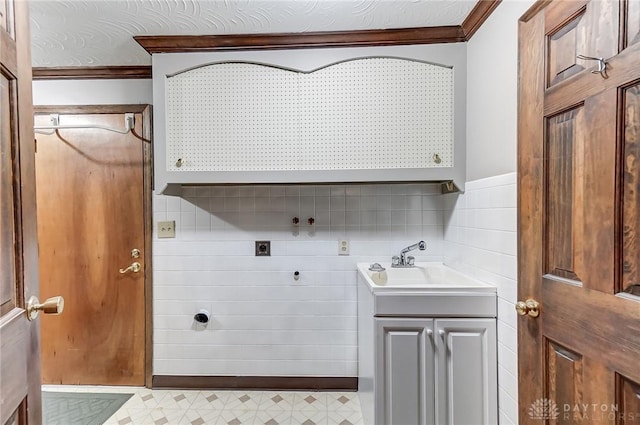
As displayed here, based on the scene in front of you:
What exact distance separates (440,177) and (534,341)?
2.86 ft

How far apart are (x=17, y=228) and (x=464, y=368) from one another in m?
1.71

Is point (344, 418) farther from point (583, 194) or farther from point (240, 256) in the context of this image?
point (583, 194)

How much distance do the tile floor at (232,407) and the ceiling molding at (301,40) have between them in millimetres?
2132

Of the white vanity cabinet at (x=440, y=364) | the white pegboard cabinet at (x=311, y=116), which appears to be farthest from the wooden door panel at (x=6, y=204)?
the white vanity cabinet at (x=440, y=364)

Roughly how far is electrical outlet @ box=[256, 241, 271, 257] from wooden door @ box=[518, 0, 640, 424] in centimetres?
142

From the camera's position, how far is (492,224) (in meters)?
1.34

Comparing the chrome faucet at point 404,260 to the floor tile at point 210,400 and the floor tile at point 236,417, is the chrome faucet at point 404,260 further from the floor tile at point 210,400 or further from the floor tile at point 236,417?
the floor tile at point 210,400

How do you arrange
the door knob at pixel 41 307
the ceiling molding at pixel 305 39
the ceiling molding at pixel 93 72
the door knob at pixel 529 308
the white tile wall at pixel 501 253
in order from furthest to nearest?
the ceiling molding at pixel 93 72 < the ceiling molding at pixel 305 39 < the white tile wall at pixel 501 253 < the door knob at pixel 529 308 < the door knob at pixel 41 307

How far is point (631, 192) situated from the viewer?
2.48 feet

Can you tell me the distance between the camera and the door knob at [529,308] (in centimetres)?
104

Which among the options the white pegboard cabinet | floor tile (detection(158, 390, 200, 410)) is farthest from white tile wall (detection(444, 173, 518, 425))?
floor tile (detection(158, 390, 200, 410))

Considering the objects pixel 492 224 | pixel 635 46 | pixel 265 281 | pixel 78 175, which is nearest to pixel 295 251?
pixel 265 281

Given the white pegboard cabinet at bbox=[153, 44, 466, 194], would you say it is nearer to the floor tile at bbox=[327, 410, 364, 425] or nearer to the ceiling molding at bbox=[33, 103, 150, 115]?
the ceiling molding at bbox=[33, 103, 150, 115]

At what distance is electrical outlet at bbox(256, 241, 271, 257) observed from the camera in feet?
6.57
